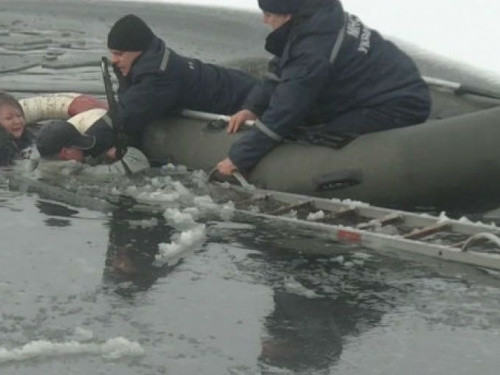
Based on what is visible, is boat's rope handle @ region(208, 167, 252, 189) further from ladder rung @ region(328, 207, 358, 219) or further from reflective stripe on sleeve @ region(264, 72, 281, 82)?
ladder rung @ region(328, 207, 358, 219)

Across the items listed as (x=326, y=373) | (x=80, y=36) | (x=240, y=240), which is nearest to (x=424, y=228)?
(x=240, y=240)

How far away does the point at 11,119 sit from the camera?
30.5 ft

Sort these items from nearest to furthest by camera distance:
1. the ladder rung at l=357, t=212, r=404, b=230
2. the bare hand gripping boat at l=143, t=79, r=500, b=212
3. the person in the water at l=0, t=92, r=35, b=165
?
the ladder rung at l=357, t=212, r=404, b=230, the bare hand gripping boat at l=143, t=79, r=500, b=212, the person in the water at l=0, t=92, r=35, b=165

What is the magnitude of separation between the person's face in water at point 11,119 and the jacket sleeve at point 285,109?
2122 millimetres

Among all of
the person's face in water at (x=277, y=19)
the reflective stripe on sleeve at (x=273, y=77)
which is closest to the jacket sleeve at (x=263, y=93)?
the reflective stripe on sleeve at (x=273, y=77)

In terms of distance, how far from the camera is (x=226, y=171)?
26.5ft

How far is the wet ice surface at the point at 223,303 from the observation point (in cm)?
495

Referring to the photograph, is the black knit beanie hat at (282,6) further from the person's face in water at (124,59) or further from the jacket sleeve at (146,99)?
the person's face in water at (124,59)

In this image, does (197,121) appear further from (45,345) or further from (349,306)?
(45,345)

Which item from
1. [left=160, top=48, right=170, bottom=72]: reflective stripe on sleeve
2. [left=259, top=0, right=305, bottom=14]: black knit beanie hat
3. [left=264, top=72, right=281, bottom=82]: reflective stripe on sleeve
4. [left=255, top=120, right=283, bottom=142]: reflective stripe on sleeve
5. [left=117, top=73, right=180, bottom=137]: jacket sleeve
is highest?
[left=259, top=0, right=305, bottom=14]: black knit beanie hat

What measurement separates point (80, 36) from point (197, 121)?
774 centimetres

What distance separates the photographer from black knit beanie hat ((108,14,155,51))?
28.6 ft

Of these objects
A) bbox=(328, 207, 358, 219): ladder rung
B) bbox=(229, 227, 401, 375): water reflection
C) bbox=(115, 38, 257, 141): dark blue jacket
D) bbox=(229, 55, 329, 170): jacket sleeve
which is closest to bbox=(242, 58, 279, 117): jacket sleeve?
bbox=(229, 55, 329, 170): jacket sleeve

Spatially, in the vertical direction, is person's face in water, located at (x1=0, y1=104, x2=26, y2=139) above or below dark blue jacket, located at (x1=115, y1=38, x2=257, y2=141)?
below
